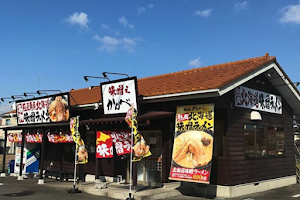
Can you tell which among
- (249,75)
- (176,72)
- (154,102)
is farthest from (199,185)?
(176,72)

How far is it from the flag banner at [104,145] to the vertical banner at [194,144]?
116 inches

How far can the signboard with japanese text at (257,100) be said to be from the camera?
409 inches

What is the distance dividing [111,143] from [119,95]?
2.04m

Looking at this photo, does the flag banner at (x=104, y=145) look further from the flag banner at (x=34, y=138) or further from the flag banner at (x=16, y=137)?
the flag banner at (x=16, y=137)

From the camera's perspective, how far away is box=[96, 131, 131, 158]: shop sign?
1051 centimetres

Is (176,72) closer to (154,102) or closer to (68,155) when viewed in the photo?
(154,102)

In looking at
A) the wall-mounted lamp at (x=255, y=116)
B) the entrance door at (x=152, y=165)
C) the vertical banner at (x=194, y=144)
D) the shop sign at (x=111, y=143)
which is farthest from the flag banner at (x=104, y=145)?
the wall-mounted lamp at (x=255, y=116)

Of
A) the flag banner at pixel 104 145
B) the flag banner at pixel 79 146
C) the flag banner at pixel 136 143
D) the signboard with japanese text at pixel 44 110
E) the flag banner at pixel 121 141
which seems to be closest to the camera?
the flag banner at pixel 136 143

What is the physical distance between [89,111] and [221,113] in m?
Answer: 6.53

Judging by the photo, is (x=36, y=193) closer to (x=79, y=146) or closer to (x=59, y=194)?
(x=59, y=194)

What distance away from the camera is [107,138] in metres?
11.2

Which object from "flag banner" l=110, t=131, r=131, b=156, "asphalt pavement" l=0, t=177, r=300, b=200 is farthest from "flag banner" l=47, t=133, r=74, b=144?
"flag banner" l=110, t=131, r=131, b=156

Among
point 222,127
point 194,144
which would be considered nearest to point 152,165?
point 194,144

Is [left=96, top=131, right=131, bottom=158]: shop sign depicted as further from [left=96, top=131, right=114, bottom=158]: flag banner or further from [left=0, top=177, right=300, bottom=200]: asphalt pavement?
[left=0, top=177, right=300, bottom=200]: asphalt pavement
